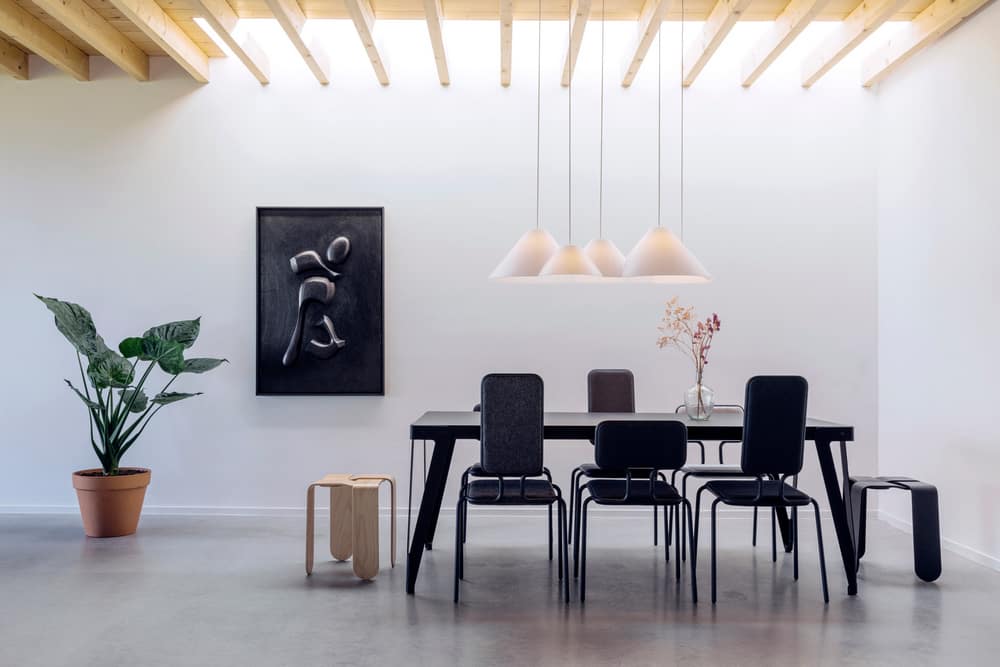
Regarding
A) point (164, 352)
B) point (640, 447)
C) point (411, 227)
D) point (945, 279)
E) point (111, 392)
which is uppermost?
point (411, 227)

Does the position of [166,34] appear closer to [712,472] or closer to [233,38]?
[233,38]

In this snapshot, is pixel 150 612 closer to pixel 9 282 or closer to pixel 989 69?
pixel 9 282

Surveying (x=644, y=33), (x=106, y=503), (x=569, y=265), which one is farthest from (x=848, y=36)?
(x=106, y=503)

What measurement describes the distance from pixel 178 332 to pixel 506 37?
100 inches

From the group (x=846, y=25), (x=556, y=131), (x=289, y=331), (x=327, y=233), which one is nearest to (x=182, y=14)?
(x=327, y=233)

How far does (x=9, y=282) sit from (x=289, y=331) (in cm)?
189

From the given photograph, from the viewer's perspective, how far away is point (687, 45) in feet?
18.2

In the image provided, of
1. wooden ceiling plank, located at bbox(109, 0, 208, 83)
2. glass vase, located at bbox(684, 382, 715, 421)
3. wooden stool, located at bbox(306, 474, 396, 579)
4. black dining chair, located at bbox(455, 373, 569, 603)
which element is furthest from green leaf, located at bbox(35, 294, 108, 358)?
glass vase, located at bbox(684, 382, 715, 421)

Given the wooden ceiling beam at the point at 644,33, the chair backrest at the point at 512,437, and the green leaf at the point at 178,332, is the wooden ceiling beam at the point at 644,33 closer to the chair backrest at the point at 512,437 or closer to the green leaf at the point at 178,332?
the chair backrest at the point at 512,437

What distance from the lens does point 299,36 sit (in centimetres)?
475

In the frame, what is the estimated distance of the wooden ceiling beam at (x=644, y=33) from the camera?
4.38 meters

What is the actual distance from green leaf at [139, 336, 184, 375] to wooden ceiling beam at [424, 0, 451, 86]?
2.29m

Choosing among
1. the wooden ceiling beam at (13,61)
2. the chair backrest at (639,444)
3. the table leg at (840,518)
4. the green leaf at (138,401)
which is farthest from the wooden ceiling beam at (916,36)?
the wooden ceiling beam at (13,61)

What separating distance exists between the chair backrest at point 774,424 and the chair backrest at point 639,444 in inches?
11.4
